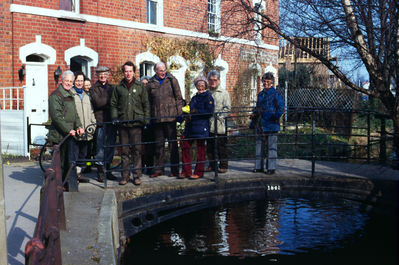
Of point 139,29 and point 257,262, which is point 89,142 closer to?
point 257,262

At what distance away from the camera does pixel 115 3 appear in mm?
14336

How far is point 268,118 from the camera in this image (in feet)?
26.3

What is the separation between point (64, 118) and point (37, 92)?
6.40m

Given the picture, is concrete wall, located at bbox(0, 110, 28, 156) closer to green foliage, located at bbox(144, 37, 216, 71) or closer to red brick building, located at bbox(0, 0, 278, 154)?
red brick building, located at bbox(0, 0, 278, 154)

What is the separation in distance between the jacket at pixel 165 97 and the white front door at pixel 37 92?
580cm

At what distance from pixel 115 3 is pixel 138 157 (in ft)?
27.9

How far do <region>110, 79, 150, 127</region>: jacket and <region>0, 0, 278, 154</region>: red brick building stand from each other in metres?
3.68

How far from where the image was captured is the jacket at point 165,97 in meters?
7.45

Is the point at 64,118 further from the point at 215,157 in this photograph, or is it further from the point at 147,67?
the point at 147,67

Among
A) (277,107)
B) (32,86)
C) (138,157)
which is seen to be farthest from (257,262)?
(32,86)

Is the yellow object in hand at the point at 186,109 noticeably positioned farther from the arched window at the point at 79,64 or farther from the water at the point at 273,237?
the arched window at the point at 79,64

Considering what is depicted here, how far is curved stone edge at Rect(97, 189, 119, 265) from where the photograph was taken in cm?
409

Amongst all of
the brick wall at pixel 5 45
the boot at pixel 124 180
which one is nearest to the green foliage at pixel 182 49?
the brick wall at pixel 5 45

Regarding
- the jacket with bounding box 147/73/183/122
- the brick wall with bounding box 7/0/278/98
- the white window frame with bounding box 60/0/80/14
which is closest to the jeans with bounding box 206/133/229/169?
the jacket with bounding box 147/73/183/122
